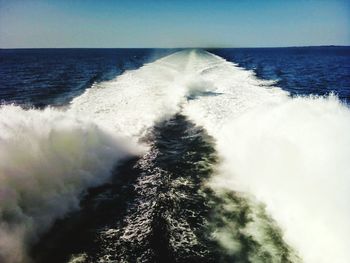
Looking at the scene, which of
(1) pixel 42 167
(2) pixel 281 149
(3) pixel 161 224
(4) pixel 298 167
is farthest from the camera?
(2) pixel 281 149

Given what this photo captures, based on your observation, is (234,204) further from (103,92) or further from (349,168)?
(103,92)

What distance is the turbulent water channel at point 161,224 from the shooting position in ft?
23.9

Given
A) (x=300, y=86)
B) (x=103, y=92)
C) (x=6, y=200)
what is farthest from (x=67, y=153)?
(x=300, y=86)

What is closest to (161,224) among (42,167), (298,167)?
(42,167)

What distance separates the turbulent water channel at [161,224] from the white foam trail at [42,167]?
41 cm

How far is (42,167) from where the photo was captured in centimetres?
971

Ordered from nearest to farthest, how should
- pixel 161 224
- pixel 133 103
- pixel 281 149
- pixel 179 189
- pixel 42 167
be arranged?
pixel 161 224 → pixel 42 167 → pixel 179 189 → pixel 281 149 → pixel 133 103

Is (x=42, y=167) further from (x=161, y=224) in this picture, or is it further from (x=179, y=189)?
(x=179, y=189)

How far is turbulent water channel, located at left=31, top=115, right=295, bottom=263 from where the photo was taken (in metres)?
7.28

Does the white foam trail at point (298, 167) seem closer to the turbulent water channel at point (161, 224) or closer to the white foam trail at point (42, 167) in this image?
the turbulent water channel at point (161, 224)

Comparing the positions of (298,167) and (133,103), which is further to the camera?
(133,103)

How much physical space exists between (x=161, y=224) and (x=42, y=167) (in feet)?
13.0

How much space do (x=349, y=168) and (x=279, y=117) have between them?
5488 mm

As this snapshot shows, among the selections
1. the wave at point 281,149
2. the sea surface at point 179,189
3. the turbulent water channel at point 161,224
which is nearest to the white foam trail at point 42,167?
the sea surface at point 179,189
